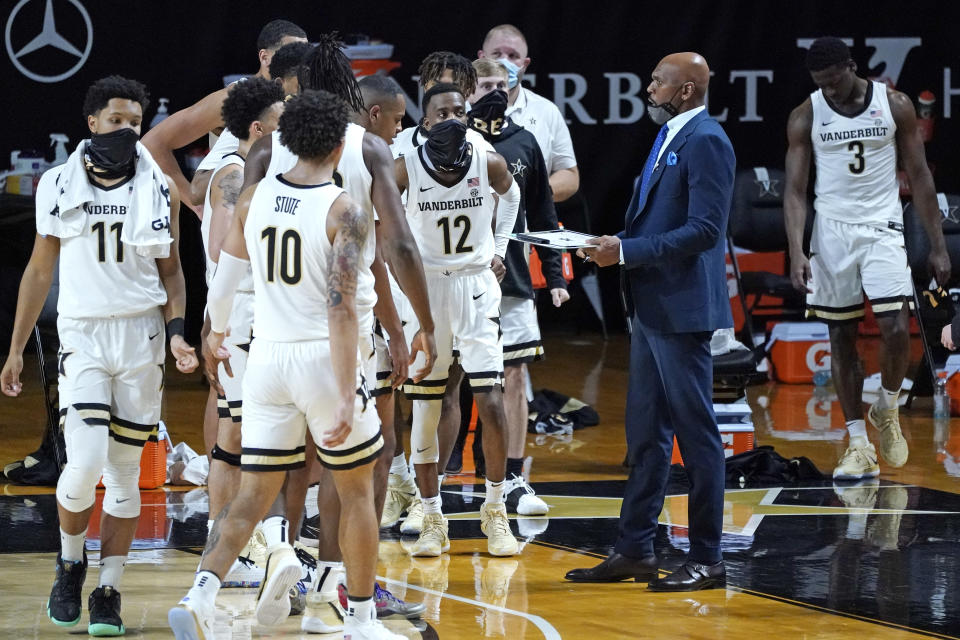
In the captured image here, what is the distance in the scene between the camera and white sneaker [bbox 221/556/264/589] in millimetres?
5680

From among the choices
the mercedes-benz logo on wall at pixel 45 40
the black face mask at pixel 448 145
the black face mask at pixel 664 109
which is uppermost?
the mercedes-benz logo on wall at pixel 45 40

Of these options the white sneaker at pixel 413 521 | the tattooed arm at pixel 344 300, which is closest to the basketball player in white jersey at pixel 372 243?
the tattooed arm at pixel 344 300

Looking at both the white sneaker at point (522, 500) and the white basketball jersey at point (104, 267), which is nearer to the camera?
the white basketball jersey at point (104, 267)

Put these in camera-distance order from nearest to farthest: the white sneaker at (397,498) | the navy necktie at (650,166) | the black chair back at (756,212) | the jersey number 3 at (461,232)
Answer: the navy necktie at (650,166)
the jersey number 3 at (461,232)
the white sneaker at (397,498)
the black chair back at (756,212)

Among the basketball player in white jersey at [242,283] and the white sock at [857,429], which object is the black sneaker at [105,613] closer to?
the basketball player in white jersey at [242,283]

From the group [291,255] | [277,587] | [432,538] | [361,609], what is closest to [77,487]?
[277,587]

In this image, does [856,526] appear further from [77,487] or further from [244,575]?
[77,487]

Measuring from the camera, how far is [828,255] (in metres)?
8.24

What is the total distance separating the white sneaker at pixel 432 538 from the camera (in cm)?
619

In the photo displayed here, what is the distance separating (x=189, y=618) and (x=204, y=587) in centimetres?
13

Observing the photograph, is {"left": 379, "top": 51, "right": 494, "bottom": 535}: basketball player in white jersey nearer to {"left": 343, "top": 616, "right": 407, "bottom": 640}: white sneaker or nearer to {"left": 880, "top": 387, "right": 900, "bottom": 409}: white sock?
{"left": 343, "top": 616, "right": 407, "bottom": 640}: white sneaker

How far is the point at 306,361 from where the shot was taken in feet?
14.8

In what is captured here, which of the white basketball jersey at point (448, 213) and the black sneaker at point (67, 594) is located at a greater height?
the white basketball jersey at point (448, 213)

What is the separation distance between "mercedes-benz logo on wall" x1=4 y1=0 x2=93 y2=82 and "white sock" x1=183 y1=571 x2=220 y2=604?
28.0 ft
